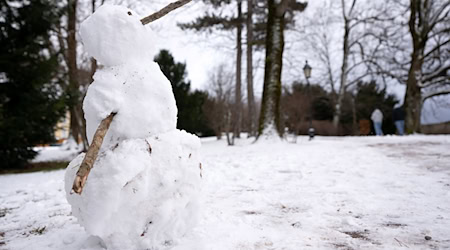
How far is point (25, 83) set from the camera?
6.81 m

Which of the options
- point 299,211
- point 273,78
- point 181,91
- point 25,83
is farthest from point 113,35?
point 181,91

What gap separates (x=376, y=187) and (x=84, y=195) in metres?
3.00

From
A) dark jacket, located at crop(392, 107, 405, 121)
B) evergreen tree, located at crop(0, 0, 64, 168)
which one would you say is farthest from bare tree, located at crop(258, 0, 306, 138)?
dark jacket, located at crop(392, 107, 405, 121)

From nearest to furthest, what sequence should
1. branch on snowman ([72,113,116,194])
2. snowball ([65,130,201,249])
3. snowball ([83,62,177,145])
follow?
branch on snowman ([72,113,116,194]) → snowball ([65,130,201,249]) → snowball ([83,62,177,145])

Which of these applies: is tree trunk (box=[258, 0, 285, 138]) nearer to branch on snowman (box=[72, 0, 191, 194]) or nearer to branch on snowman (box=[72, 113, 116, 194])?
branch on snowman (box=[72, 0, 191, 194])

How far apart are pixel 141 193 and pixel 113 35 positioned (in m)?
1.06

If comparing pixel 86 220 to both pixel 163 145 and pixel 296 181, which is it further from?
pixel 296 181

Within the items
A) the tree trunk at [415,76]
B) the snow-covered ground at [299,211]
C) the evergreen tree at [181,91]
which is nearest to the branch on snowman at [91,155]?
the snow-covered ground at [299,211]

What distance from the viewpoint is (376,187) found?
3.03 metres

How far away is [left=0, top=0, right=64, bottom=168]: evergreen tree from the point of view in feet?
21.6

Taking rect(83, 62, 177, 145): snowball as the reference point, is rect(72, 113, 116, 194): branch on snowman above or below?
below

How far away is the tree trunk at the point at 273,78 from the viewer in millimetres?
7770

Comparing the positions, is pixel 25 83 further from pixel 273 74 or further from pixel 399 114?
pixel 399 114

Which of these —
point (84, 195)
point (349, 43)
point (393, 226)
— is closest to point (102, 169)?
point (84, 195)
